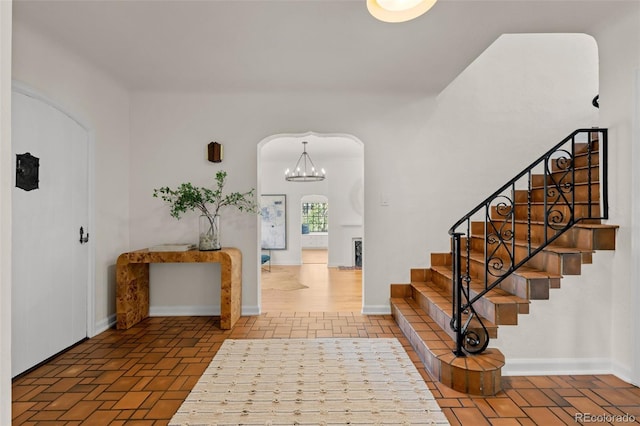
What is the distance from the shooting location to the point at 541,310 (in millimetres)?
3150

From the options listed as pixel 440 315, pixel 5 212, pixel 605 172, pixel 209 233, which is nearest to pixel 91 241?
pixel 209 233

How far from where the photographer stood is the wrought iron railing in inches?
102

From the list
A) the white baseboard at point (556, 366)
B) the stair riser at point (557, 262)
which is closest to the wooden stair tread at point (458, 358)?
the white baseboard at point (556, 366)

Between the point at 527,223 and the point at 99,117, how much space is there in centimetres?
402

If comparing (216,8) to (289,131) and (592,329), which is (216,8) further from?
(592,329)

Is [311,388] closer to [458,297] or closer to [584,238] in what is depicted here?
[458,297]

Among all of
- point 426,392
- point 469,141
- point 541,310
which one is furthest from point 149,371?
point 469,141

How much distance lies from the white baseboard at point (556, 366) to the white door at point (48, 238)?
3549 millimetres

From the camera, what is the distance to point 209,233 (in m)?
3.88

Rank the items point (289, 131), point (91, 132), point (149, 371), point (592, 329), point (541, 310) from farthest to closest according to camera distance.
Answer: point (289, 131) → point (91, 132) → point (541, 310) → point (592, 329) → point (149, 371)

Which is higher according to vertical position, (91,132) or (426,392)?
(91,132)

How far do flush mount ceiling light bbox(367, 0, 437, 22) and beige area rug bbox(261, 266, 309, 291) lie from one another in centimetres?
454

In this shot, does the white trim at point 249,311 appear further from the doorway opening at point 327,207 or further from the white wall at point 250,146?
the doorway opening at point 327,207

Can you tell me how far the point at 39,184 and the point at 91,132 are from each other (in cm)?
79
